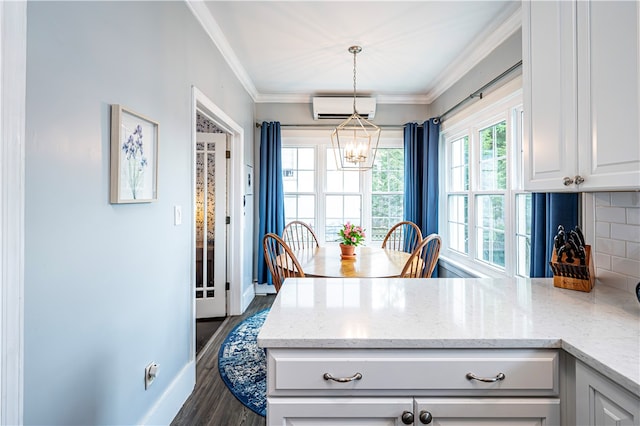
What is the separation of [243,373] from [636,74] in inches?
103

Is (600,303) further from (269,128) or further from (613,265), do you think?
(269,128)

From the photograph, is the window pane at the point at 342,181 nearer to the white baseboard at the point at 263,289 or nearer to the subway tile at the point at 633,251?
the white baseboard at the point at 263,289

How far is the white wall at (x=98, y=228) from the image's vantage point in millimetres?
976

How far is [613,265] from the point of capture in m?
1.40

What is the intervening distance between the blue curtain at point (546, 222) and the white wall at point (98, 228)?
226 centimetres

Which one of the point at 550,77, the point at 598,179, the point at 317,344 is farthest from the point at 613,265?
the point at 317,344

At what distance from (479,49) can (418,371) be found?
296cm

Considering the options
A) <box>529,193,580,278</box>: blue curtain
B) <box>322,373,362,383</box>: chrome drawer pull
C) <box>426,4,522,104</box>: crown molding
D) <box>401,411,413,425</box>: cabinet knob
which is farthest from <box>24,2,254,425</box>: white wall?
<box>426,4,522,104</box>: crown molding

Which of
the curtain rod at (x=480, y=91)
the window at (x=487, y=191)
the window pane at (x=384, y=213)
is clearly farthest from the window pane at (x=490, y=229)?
the window pane at (x=384, y=213)

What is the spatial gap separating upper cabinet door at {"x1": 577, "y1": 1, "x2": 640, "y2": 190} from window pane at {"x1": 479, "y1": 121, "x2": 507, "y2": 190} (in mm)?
1684

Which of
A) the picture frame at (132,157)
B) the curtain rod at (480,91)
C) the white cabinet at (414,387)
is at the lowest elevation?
the white cabinet at (414,387)

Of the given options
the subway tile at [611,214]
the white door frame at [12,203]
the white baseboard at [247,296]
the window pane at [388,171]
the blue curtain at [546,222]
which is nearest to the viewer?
the white door frame at [12,203]

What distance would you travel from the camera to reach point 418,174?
13.6 ft

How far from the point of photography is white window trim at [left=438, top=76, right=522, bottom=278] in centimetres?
260
